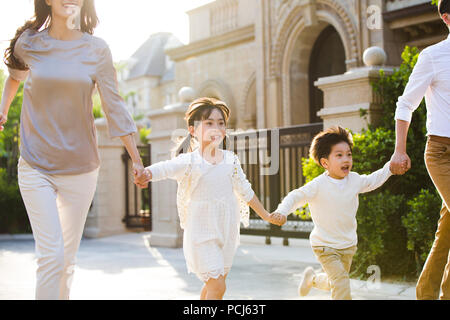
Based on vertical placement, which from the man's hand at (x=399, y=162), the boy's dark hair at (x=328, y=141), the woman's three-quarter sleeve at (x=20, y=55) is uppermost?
the woman's three-quarter sleeve at (x=20, y=55)

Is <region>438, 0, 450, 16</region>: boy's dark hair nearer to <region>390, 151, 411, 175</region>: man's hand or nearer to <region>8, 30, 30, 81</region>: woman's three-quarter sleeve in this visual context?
<region>390, 151, 411, 175</region>: man's hand

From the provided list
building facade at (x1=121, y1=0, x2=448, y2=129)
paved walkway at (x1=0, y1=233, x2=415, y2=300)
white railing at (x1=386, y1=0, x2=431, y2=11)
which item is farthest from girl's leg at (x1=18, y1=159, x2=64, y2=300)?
white railing at (x1=386, y1=0, x2=431, y2=11)

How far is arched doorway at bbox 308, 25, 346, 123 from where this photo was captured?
1584 cm

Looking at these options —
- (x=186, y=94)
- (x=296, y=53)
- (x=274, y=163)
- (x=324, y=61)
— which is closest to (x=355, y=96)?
(x=274, y=163)

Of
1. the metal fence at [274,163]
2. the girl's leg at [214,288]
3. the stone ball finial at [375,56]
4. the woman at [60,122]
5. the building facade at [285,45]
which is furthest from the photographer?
the building facade at [285,45]

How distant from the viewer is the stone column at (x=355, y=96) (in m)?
7.38

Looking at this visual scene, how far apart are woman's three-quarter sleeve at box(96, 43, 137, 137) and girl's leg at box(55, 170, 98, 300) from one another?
302 millimetres

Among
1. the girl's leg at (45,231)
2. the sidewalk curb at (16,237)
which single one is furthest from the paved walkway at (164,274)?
the girl's leg at (45,231)

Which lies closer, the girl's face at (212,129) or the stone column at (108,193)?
the girl's face at (212,129)

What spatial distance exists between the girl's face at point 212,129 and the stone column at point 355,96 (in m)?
3.46

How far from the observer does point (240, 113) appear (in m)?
19.2

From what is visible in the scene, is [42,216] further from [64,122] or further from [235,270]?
[235,270]

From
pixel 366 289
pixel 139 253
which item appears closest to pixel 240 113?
pixel 139 253

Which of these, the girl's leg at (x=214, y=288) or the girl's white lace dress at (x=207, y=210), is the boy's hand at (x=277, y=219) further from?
the girl's leg at (x=214, y=288)
